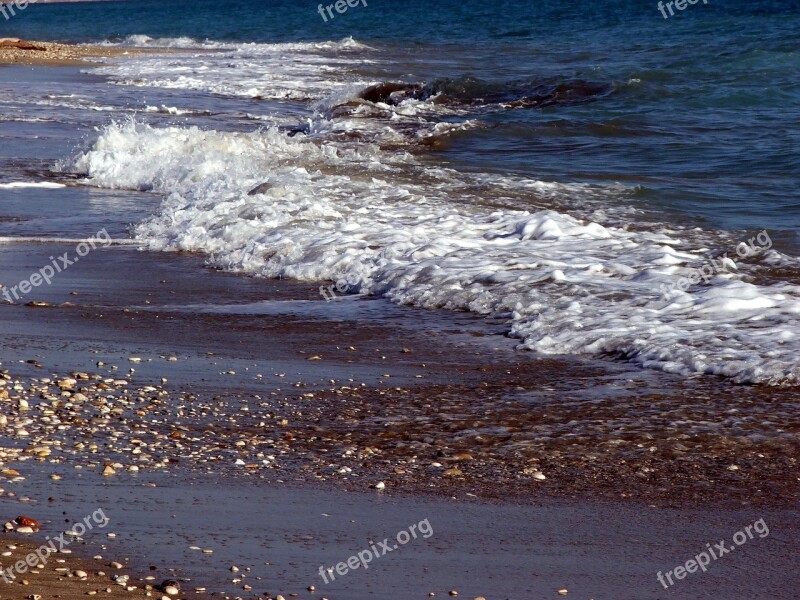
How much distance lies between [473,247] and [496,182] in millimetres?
3958

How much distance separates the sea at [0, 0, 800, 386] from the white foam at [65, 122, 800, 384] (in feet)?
0.09

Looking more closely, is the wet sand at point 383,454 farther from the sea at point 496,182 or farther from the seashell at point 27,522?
the sea at point 496,182

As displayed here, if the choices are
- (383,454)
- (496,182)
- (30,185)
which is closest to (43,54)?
(30,185)

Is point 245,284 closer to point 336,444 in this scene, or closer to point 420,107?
point 336,444

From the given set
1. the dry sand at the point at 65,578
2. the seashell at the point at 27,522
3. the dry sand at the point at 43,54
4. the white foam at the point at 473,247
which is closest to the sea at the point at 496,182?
the white foam at the point at 473,247

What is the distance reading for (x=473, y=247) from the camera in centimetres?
944

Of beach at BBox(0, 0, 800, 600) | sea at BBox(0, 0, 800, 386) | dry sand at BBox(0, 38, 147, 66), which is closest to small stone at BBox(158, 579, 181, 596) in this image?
beach at BBox(0, 0, 800, 600)

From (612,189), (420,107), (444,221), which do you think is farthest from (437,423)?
(420,107)

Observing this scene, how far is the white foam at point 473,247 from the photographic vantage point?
6988mm

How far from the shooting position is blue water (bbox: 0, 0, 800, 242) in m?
13.8

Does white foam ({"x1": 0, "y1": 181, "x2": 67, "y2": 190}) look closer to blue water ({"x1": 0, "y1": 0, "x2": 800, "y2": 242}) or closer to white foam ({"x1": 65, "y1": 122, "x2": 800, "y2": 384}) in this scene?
white foam ({"x1": 65, "y1": 122, "x2": 800, "y2": 384})

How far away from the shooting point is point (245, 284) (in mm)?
8812

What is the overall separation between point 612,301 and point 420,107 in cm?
1549

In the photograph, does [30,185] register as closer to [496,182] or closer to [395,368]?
[496,182]
